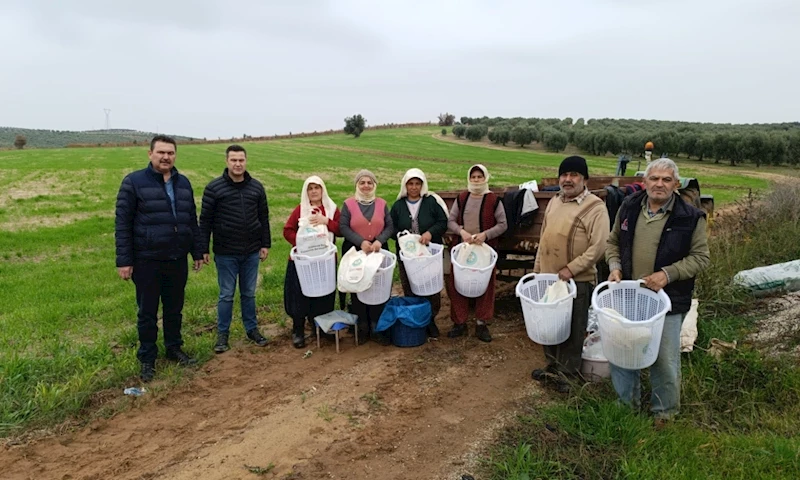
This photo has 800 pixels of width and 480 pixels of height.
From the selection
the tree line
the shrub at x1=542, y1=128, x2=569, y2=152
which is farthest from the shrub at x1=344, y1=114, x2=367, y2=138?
the shrub at x1=542, y1=128, x2=569, y2=152

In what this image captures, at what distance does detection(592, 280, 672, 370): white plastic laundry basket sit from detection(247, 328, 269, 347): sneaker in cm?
346

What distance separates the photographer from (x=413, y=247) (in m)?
5.17

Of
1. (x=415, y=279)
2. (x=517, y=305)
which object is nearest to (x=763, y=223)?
(x=517, y=305)

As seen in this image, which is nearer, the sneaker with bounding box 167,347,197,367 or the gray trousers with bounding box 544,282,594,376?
the gray trousers with bounding box 544,282,594,376

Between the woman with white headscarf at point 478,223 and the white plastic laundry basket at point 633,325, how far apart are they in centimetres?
173

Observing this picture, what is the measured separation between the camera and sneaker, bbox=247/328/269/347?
546 cm

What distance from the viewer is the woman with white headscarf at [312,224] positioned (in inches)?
209

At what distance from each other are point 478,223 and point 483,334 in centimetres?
115

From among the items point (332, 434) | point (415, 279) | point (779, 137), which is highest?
point (779, 137)

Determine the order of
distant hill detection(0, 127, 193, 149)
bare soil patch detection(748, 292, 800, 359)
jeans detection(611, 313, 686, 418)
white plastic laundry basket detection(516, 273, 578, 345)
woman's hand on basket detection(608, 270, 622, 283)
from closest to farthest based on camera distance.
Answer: jeans detection(611, 313, 686, 418) → woman's hand on basket detection(608, 270, 622, 283) → white plastic laundry basket detection(516, 273, 578, 345) → bare soil patch detection(748, 292, 800, 359) → distant hill detection(0, 127, 193, 149)

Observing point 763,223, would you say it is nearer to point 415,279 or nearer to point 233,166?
point 415,279

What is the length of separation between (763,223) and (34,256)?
13.1 m

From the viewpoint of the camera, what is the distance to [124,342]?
5344mm

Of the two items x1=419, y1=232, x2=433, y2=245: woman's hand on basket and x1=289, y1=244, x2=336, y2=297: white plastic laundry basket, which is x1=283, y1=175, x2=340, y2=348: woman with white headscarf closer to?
x1=289, y1=244, x2=336, y2=297: white plastic laundry basket
